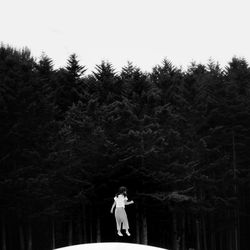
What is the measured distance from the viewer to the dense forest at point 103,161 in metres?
42.6

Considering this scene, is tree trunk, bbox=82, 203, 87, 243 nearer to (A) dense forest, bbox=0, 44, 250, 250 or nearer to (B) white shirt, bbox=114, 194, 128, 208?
(A) dense forest, bbox=0, 44, 250, 250

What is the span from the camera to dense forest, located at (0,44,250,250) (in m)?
42.6

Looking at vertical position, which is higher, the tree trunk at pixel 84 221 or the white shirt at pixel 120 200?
the white shirt at pixel 120 200

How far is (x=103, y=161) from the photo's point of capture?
139 ft

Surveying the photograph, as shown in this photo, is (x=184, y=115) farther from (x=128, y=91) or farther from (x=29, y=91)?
(x=29, y=91)

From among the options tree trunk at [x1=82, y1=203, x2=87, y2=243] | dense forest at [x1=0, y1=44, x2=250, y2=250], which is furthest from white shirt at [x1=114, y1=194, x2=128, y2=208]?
tree trunk at [x1=82, y1=203, x2=87, y2=243]

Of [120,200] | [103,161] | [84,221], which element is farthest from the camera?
[84,221]

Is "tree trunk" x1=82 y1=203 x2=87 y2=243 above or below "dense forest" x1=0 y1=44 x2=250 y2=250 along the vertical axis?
below

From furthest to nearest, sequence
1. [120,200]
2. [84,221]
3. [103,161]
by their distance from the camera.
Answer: [84,221]
[103,161]
[120,200]

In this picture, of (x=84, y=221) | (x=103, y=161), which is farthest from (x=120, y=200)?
(x=84, y=221)

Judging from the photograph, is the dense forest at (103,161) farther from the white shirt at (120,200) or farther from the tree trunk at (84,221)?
the white shirt at (120,200)

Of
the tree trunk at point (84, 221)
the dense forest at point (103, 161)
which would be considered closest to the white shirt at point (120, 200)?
the dense forest at point (103, 161)

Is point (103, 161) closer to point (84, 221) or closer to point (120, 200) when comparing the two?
point (84, 221)

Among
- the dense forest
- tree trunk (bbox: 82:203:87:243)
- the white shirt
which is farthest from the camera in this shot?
tree trunk (bbox: 82:203:87:243)
